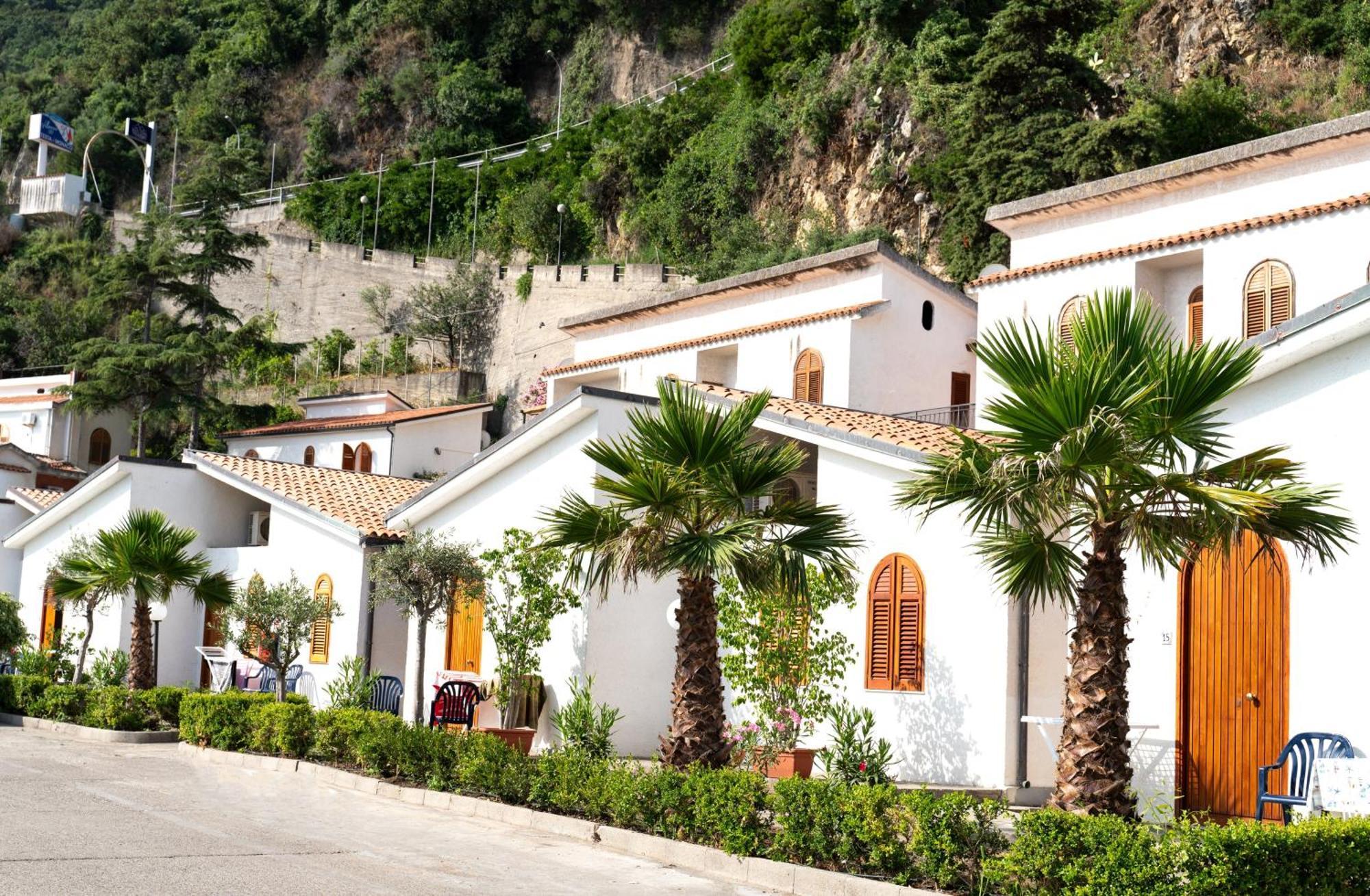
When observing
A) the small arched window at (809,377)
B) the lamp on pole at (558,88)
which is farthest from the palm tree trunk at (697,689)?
the lamp on pole at (558,88)

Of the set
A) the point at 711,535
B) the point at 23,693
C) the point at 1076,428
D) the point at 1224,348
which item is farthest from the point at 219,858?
the point at 23,693

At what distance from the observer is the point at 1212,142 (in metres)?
34.7

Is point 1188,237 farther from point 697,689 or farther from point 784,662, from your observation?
point 697,689

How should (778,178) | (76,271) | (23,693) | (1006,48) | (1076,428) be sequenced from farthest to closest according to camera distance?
(76,271) < (778,178) < (1006,48) < (23,693) < (1076,428)

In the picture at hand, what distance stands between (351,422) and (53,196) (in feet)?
140

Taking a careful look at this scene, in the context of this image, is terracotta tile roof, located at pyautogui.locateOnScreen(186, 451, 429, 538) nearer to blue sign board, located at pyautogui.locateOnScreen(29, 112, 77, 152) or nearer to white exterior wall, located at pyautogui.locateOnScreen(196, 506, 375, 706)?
white exterior wall, located at pyautogui.locateOnScreen(196, 506, 375, 706)

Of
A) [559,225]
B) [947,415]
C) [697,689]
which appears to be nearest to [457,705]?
[697,689]

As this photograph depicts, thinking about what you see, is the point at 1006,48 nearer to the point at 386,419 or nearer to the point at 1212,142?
the point at 1212,142

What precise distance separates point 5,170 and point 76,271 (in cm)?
2227

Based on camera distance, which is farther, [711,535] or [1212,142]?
[1212,142]

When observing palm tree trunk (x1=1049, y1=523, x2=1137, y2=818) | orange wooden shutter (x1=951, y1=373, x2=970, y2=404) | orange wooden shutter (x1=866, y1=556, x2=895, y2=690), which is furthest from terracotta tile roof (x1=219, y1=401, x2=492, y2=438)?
palm tree trunk (x1=1049, y1=523, x2=1137, y2=818)

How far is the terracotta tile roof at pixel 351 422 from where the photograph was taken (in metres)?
40.4

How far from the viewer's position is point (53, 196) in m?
74.3

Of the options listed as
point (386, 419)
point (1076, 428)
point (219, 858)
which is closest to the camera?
point (1076, 428)
